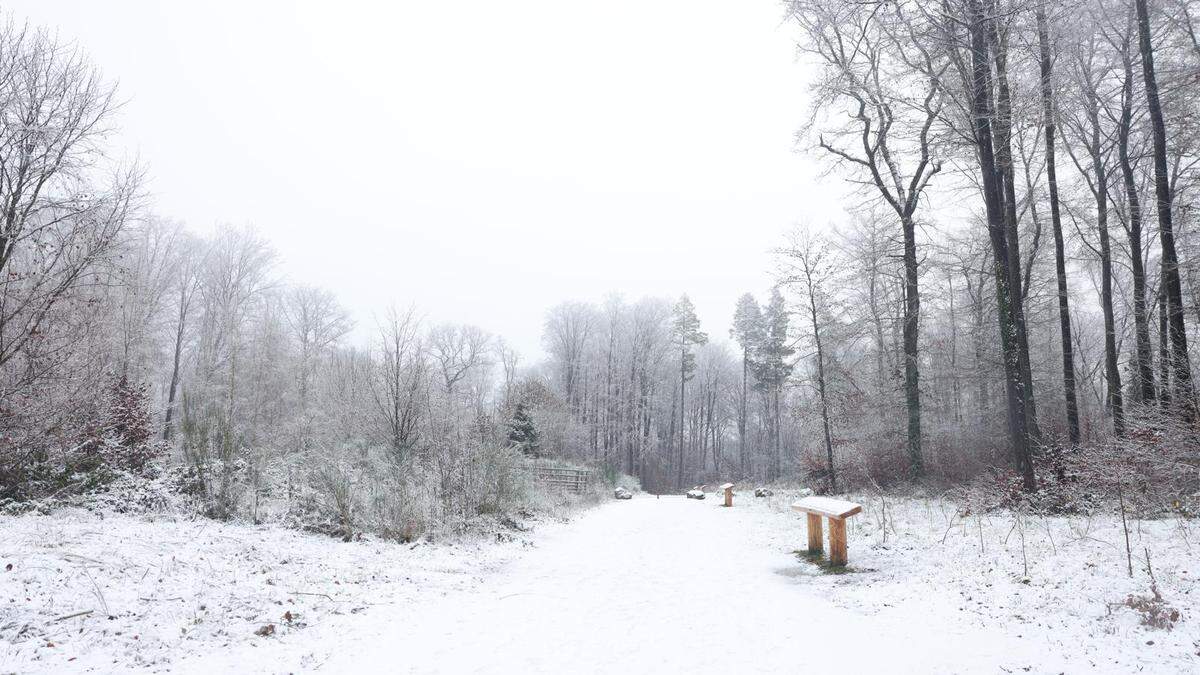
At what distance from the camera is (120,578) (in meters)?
5.13

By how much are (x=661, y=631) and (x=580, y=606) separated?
1.22m

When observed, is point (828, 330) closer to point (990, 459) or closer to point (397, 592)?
point (990, 459)

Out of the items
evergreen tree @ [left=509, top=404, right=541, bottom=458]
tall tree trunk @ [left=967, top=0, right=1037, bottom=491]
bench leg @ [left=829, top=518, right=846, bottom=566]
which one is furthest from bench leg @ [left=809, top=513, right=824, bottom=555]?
evergreen tree @ [left=509, top=404, right=541, bottom=458]

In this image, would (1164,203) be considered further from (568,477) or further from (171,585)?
(568,477)

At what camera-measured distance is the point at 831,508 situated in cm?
779

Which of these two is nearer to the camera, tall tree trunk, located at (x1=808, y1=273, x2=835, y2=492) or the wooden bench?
the wooden bench

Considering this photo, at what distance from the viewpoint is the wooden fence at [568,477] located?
2233cm

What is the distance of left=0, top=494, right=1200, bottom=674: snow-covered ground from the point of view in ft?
13.3

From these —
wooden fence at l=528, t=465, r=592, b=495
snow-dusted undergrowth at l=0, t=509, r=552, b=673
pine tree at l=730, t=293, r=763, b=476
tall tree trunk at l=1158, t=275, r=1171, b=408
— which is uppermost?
pine tree at l=730, t=293, r=763, b=476

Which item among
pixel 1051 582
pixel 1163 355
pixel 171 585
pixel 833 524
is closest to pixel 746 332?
pixel 1163 355

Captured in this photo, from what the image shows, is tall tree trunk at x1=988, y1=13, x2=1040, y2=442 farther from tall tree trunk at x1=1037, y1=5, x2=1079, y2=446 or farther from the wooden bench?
the wooden bench

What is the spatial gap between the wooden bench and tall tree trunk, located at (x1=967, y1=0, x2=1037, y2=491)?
12.0 ft

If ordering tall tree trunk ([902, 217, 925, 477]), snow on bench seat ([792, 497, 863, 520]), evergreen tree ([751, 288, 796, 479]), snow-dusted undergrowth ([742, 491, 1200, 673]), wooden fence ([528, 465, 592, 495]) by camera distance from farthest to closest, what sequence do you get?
evergreen tree ([751, 288, 796, 479]) < wooden fence ([528, 465, 592, 495]) < tall tree trunk ([902, 217, 925, 477]) < snow on bench seat ([792, 497, 863, 520]) < snow-dusted undergrowth ([742, 491, 1200, 673])

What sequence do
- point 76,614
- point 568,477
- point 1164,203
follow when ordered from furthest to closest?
point 568,477, point 1164,203, point 76,614
